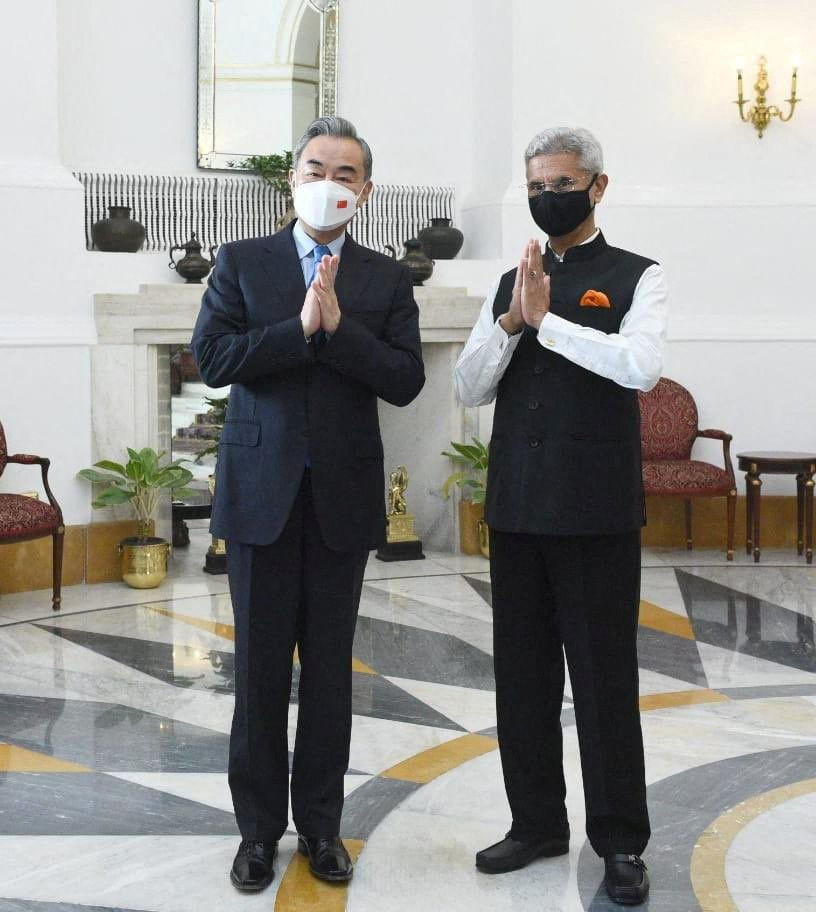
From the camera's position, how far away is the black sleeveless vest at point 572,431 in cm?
281

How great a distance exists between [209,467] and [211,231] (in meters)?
2.40

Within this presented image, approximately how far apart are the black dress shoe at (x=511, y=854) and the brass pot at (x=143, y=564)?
3.57 metres

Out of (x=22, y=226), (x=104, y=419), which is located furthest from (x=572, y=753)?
(x=22, y=226)

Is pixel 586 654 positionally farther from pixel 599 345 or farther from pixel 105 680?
pixel 105 680

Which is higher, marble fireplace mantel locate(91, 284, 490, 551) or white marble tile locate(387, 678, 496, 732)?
marble fireplace mantel locate(91, 284, 490, 551)

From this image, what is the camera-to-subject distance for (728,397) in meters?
7.55

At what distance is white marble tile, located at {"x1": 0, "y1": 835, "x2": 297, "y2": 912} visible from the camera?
9.45ft

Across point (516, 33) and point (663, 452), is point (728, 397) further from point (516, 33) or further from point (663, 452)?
point (516, 33)

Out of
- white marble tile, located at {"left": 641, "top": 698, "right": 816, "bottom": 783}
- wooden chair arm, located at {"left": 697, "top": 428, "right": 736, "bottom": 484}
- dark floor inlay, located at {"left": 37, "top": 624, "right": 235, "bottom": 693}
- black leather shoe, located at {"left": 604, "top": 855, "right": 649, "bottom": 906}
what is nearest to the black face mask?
black leather shoe, located at {"left": 604, "top": 855, "right": 649, "bottom": 906}

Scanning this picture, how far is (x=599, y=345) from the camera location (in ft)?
8.95

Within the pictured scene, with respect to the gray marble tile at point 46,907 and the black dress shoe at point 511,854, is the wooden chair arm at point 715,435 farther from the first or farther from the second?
the gray marble tile at point 46,907

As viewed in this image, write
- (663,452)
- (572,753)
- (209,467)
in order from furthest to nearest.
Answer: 1. (209,467)
2. (663,452)
3. (572,753)

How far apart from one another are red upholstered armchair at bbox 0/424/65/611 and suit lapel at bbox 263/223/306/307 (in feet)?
10.5

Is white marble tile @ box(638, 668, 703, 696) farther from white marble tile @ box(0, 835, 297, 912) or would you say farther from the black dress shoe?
white marble tile @ box(0, 835, 297, 912)
